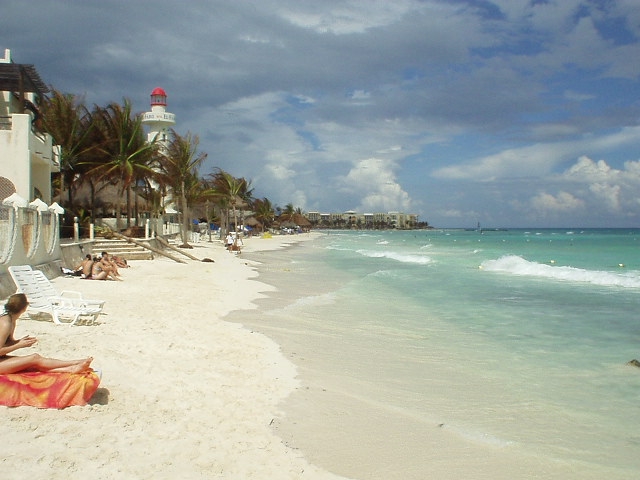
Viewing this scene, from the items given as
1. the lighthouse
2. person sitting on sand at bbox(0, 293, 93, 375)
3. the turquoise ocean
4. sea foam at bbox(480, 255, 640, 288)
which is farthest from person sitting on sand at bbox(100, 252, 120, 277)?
the lighthouse

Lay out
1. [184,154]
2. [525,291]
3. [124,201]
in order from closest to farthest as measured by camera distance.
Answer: [525,291], [124,201], [184,154]

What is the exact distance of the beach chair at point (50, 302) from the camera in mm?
6969

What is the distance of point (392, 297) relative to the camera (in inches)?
535

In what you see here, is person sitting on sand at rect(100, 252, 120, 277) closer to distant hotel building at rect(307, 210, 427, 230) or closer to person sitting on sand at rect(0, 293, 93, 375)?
person sitting on sand at rect(0, 293, 93, 375)

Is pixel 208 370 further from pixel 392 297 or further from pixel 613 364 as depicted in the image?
pixel 392 297

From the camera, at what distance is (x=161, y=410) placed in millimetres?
4570

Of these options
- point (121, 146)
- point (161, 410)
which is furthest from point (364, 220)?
point (161, 410)

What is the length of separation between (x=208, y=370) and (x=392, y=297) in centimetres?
829

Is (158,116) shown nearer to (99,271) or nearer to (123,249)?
(123,249)

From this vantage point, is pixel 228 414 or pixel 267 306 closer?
pixel 228 414

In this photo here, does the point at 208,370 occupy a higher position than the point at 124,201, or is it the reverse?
the point at 124,201

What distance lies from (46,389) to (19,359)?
14.1 inches

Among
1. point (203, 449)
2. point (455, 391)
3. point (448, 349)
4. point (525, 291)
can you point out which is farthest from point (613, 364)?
point (525, 291)

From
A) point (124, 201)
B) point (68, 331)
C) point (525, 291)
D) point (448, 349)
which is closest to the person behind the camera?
point (68, 331)
